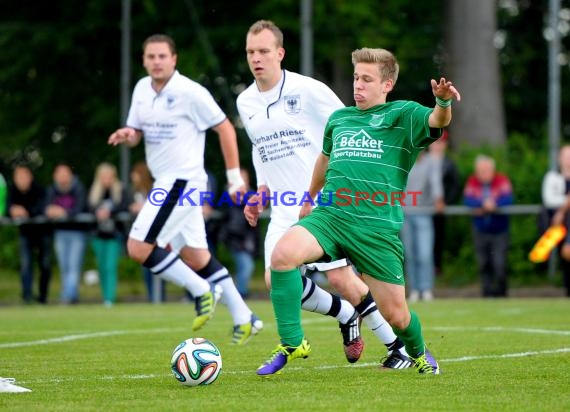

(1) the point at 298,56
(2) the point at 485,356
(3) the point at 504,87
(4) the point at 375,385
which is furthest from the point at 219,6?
(4) the point at 375,385

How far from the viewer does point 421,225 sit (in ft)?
58.5

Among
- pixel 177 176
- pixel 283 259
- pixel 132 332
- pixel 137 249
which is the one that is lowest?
pixel 132 332

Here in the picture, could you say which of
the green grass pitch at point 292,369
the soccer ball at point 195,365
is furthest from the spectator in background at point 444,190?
the soccer ball at point 195,365

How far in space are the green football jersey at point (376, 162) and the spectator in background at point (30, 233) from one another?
1132cm

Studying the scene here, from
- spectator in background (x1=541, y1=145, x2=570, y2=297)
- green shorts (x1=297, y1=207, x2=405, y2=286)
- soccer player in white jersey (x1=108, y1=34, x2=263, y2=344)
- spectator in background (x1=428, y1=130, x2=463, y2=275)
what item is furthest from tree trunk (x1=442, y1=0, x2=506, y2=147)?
green shorts (x1=297, y1=207, x2=405, y2=286)

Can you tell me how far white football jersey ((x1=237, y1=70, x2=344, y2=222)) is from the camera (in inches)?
363

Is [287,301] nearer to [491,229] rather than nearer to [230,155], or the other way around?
[230,155]

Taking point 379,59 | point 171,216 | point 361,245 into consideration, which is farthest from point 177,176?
point 361,245

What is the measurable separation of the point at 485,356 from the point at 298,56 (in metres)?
13.2

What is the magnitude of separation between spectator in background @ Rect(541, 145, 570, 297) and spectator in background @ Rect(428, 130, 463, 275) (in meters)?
1.47

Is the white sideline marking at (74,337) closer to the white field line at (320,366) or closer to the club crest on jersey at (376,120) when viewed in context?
the white field line at (320,366)

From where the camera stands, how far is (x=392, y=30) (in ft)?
71.5

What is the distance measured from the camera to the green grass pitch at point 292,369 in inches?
260

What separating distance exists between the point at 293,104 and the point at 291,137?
0.24 meters
